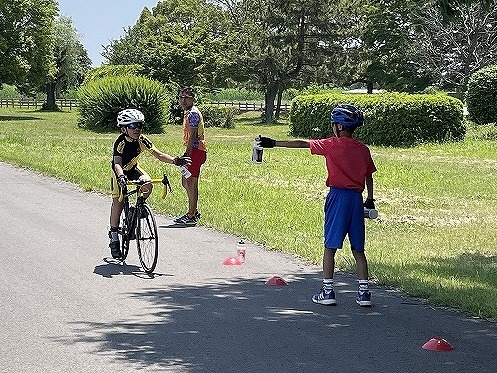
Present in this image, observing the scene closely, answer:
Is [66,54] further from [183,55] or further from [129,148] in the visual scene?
[129,148]

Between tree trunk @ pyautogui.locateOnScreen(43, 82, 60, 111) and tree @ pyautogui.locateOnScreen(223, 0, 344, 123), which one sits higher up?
tree @ pyautogui.locateOnScreen(223, 0, 344, 123)

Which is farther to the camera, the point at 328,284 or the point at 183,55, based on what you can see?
the point at 183,55

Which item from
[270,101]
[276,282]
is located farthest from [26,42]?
[276,282]

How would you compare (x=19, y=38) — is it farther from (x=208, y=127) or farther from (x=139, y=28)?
(x=139, y=28)

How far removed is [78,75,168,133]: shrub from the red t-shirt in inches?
1466

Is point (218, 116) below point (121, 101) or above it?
below

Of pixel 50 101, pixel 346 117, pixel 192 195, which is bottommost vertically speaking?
pixel 50 101

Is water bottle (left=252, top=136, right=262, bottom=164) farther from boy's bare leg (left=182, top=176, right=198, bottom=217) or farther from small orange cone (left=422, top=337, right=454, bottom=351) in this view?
boy's bare leg (left=182, top=176, right=198, bottom=217)

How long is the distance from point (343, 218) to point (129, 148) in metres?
3.02

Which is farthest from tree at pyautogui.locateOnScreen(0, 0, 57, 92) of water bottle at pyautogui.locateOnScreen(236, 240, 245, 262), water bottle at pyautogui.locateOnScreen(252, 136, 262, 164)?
water bottle at pyautogui.locateOnScreen(252, 136, 262, 164)

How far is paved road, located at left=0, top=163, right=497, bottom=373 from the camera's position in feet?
21.0

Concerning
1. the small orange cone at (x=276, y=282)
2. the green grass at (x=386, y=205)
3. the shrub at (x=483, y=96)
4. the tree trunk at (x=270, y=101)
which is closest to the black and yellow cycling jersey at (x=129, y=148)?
the small orange cone at (x=276, y=282)

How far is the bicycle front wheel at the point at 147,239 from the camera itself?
377 inches

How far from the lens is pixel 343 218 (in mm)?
8195
